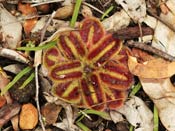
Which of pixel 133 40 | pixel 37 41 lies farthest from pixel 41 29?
pixel 133 40

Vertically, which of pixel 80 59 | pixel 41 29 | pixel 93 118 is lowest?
pixel 93 118

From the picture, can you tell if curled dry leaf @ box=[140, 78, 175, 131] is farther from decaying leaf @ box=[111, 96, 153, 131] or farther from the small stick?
the small stick

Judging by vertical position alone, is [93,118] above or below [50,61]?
below

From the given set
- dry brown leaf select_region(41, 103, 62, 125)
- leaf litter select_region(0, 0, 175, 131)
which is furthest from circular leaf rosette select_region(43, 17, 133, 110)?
dry brown leaf select_region(41, 103, 62, 125)

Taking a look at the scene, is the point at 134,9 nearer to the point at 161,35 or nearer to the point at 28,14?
the point at 161,35

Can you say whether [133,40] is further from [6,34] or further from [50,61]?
[6,34]

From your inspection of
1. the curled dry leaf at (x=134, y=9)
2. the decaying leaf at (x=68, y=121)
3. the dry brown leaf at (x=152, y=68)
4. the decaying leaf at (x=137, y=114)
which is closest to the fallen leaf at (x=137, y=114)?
the decaying leaf at (x=137, y=114)
